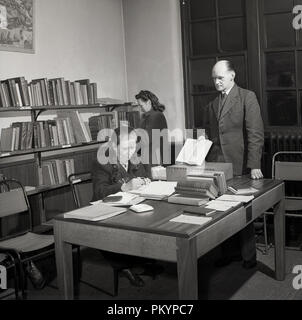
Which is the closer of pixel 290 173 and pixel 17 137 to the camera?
pixel 17 137

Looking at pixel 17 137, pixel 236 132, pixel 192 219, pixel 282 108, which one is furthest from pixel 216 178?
pixel 282 108

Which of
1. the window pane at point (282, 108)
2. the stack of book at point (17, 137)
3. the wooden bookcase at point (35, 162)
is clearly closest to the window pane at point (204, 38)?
the window pane at point (282, 108)

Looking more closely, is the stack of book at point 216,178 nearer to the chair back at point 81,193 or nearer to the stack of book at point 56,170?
the chair back at point 81,193

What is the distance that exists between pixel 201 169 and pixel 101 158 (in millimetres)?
783

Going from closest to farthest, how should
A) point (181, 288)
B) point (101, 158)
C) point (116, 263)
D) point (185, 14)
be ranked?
point (181, 288), point (116, 263), point (101, 158), point (185, 14)

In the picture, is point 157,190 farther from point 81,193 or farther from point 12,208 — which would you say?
point 12,208

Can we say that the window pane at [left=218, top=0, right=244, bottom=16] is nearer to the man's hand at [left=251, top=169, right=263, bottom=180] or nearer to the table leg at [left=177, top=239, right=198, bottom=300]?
the man's hand at [left=251, top=169, right=263, bottom=180]

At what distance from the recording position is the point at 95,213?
2623 mm

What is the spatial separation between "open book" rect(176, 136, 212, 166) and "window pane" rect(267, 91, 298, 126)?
83.5 inches

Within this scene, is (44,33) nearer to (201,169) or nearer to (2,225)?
(2,225)

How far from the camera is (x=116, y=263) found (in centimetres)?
318

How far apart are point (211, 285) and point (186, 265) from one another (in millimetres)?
1481

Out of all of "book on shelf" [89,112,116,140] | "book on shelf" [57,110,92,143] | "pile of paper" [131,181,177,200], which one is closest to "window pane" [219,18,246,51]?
"book on shelf" [89,112,116,140]

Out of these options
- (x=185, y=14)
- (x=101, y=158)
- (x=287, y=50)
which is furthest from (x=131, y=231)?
(x=185, y=14)
